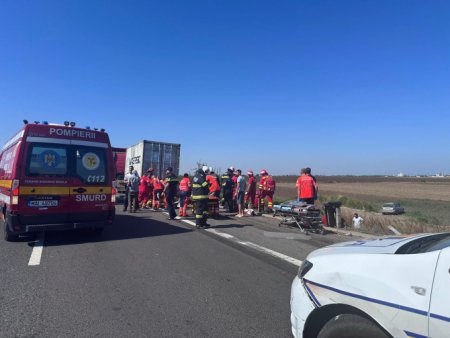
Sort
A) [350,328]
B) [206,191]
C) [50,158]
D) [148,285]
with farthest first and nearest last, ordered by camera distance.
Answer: [206,191], [50,158], [148,285], [350,328]

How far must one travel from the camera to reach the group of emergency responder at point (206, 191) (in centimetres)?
1106

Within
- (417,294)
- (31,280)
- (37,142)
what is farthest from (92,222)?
(417,294)

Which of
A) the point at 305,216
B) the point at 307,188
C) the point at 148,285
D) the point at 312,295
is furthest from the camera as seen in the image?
the point at 307,188

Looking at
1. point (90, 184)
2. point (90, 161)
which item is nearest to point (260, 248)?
point (90, 184)

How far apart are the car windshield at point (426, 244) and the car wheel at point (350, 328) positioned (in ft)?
Answer: 1.83

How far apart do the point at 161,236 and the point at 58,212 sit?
255cm

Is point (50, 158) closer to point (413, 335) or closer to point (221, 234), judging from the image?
point (221, 234)

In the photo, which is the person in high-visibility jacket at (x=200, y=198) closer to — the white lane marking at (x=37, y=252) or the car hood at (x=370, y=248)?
the white lane marking at (x=37, y=252)

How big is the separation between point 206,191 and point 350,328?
28.5ft

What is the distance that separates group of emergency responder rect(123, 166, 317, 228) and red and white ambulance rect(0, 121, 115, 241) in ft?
9.93

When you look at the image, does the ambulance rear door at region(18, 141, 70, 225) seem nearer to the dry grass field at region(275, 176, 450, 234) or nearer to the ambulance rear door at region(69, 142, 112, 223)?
the ambulance rear door at region(69, 142, 112, 223)

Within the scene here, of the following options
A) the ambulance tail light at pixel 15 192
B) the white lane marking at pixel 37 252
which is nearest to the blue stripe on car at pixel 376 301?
the white lane marking at pixel 37 252

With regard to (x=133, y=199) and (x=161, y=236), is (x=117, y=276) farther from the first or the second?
(x=133, y=199)

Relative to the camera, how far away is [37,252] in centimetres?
734
